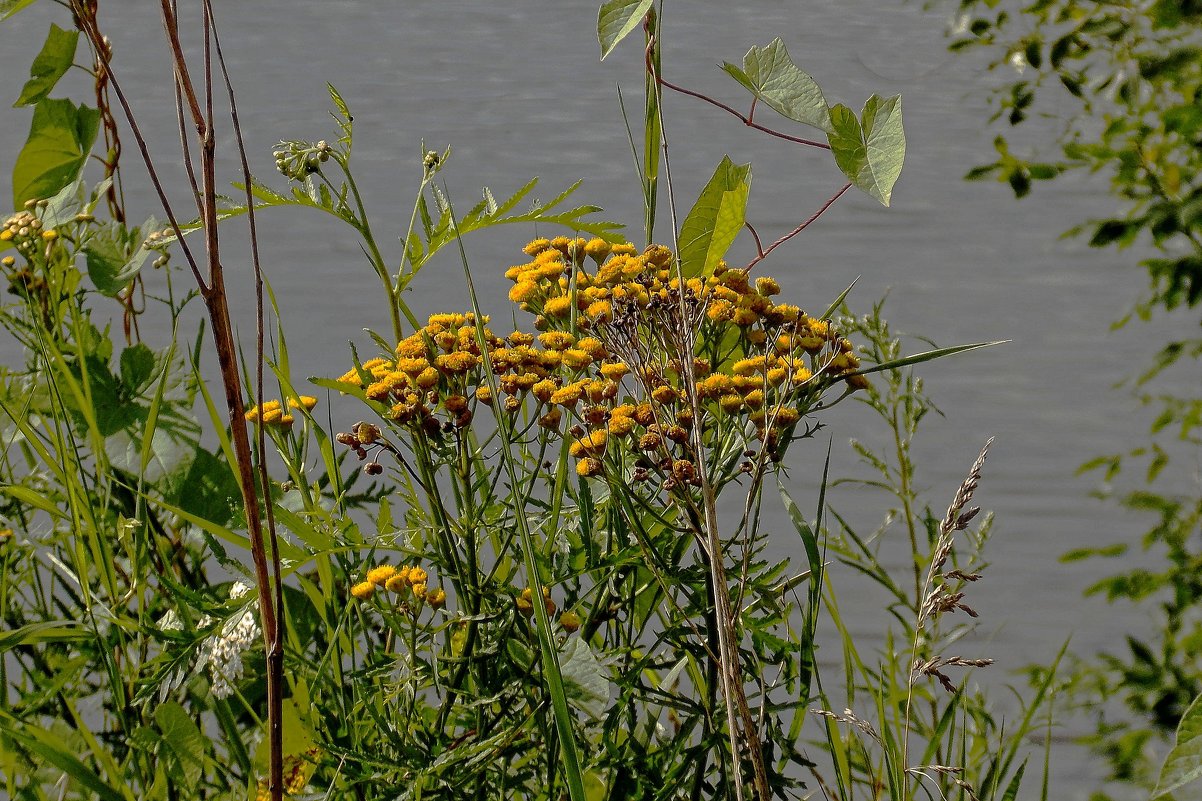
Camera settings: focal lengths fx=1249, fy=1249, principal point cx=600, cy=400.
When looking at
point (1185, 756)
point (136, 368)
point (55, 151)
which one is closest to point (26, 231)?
point (55, 151)

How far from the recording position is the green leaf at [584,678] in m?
0.97

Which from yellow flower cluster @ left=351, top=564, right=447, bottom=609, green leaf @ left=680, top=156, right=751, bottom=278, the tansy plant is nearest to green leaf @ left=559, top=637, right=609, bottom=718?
the tansy plant

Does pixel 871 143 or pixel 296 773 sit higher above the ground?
pixel 871 143

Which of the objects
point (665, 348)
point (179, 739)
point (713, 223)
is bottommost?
point (179, 739)

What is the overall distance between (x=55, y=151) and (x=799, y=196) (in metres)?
1.84

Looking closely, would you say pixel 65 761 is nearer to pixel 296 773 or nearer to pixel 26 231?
pixel 296 773

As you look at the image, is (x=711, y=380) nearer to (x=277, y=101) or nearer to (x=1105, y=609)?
(x=1105, y=609)

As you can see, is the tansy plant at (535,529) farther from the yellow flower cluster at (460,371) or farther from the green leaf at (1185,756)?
the green leaf at (1185,756)

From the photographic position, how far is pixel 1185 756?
87 cm

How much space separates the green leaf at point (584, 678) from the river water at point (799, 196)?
0.98 m

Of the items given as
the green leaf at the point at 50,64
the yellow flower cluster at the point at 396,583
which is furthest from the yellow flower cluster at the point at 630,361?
the green leaf at the point at 50,64

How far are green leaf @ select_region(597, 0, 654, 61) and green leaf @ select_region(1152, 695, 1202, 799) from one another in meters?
0.59

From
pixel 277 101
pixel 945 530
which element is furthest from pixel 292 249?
pixel 945 530

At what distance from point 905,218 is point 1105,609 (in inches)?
44.0
